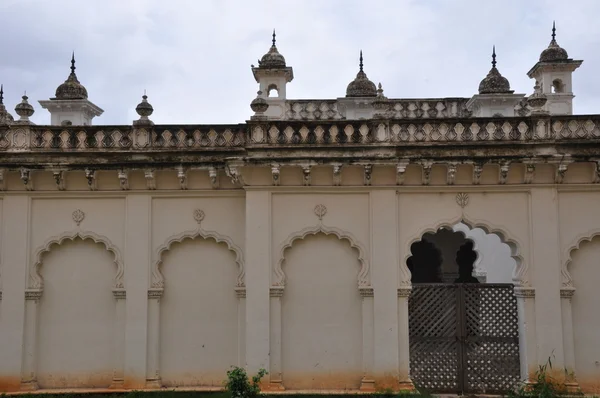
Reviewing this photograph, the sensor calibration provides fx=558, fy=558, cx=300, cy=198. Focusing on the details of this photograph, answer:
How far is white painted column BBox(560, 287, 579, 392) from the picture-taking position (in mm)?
9516

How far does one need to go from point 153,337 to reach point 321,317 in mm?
3053

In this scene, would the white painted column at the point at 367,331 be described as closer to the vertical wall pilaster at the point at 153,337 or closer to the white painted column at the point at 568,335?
the white painted column at the point at 568,335

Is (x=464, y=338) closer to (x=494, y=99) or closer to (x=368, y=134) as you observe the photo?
(x=368, y=134)

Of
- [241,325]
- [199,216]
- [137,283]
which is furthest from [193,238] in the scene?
[241,325]

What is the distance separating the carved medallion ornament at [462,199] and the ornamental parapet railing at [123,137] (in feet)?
13.2

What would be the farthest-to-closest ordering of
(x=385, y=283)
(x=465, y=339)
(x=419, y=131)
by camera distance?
(x=465, y=339)
(x=419, y=131)
(x=385, y=283)

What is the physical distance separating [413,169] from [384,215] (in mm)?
984

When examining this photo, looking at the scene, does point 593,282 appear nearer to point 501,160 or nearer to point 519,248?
point 519,248

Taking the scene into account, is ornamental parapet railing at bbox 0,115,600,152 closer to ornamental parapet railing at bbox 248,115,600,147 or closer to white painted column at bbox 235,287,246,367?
ornamental parapet railing at bbox 248,115,600,147

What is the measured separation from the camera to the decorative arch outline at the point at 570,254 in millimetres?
9709

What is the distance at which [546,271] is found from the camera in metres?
9.72

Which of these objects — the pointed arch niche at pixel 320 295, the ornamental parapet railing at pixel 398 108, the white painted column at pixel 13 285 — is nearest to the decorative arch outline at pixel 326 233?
the pointed arch niche at pixel 320 295

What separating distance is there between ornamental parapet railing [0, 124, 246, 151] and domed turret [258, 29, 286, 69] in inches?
355

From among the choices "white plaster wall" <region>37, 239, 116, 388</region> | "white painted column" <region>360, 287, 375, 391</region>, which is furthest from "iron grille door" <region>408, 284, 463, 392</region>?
"white plaster wall" <region>37, 239, 116, 388</region>
